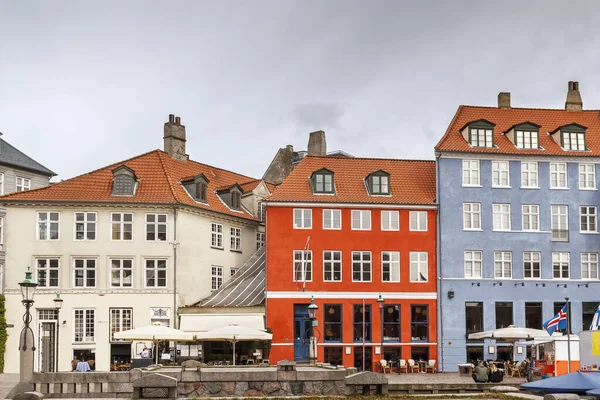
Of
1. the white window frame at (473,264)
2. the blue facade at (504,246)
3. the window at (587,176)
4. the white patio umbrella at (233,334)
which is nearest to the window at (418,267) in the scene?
the blue facade at (504,246)

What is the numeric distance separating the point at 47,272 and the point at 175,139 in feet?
43.0

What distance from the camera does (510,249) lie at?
57656mm

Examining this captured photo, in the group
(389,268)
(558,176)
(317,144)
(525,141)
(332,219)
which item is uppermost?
(317,144)

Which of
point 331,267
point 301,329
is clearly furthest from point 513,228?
point 301,329

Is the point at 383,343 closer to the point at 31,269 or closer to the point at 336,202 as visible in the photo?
the point at 336,202

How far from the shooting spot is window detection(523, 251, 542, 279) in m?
57.7

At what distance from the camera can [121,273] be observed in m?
55.0

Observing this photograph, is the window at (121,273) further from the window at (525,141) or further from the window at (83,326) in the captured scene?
the window at (525,141)

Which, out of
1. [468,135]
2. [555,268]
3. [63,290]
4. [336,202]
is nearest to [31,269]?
[63,290]

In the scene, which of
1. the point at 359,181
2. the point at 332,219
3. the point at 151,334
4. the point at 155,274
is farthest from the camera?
the point at 359,181

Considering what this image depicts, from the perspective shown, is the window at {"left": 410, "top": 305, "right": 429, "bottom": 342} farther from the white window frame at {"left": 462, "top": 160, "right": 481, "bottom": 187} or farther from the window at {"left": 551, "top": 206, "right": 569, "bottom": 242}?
the window at {"left": 551, "top": 206, "right": 569, "bottom": 242}

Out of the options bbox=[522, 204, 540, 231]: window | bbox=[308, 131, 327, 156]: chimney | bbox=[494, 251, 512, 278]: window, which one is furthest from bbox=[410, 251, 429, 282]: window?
bbox=[308, 131, 327, 156]: chimney

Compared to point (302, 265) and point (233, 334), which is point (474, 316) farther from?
point (233, 334)

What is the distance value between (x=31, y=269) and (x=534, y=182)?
29340mm
